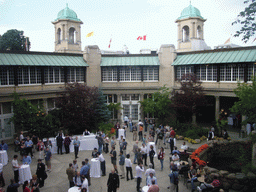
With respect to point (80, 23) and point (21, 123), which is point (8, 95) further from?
point (80, 23)

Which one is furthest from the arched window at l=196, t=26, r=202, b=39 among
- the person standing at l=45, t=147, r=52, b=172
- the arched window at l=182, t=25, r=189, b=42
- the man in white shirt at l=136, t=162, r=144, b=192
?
the person standing at l=45, t=147, r=52, b=172

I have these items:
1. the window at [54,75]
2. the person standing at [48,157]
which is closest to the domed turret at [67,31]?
the window at [54,75]

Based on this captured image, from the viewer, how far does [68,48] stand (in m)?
40.6

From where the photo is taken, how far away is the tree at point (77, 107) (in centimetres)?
2302

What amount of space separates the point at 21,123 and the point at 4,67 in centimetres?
584

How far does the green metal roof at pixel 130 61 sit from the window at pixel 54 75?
533 cm

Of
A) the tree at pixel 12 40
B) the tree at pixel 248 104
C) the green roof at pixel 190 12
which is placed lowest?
the tree at pixel 248 104

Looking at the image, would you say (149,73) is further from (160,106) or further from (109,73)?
(160,106)

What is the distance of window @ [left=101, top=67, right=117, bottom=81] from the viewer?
30.8 metres

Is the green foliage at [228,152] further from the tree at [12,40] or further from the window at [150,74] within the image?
the tree at [12,40]

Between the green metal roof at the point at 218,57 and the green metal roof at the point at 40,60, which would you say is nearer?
the green metal roof at the point at 40,60

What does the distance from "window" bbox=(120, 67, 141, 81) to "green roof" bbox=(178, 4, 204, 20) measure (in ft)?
52.9

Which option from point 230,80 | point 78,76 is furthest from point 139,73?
point 230,80

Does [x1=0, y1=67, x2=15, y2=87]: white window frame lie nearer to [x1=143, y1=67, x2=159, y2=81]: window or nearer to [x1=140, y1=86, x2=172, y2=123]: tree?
[x1=140, y1=86, x2=172, y2=123]: tree
